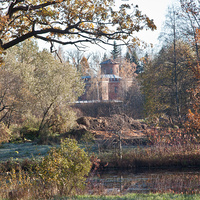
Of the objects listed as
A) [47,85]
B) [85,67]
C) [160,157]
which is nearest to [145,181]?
[160,157]

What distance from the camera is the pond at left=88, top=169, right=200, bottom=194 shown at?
9867 mm

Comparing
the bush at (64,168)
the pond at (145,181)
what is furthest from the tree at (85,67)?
the bush at (64,168)

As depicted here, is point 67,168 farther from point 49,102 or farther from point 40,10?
point 49,102

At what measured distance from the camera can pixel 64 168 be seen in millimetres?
7590

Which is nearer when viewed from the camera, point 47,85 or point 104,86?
point 47,85

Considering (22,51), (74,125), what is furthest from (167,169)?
(22,51)

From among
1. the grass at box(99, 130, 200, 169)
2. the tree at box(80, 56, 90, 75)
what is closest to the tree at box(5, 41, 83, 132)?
the grass at box(99, 130, 200, 169)

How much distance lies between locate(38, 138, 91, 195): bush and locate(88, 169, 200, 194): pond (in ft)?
6.06

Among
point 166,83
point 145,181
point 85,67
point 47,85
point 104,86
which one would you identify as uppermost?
point 85,67

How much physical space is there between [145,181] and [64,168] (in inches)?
196

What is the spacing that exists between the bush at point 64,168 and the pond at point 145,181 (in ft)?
6.06

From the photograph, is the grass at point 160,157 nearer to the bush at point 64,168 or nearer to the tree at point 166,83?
the tree at point 166,83

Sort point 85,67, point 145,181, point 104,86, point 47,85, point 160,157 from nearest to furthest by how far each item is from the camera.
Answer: point 145,181 < point 160,157 < point 47,85 < point 104,86 < point 85,67

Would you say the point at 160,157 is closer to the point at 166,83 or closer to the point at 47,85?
the point at 166,83
